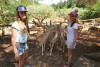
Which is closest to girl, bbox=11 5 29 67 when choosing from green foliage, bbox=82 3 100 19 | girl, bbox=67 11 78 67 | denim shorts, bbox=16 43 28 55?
denim shorts, bbox=16 43 28 55

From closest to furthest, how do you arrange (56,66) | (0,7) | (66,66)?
1. (66,66)
2. (56,66)
3. (0,7)

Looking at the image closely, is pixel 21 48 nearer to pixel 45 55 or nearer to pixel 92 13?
pixel 45 55

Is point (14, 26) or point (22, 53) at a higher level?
point (14, 26)

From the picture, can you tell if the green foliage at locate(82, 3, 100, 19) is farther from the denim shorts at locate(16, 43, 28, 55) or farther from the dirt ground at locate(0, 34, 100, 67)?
the denim shorts at locate(16, 43, 28, 55)

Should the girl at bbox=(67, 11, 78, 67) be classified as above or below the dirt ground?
above

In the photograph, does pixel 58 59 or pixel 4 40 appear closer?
pixel 58 59

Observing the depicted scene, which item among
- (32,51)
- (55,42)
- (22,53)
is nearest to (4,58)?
(32,51)

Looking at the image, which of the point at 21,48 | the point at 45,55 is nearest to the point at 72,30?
the point at 21,48

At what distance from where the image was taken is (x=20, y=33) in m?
4.94

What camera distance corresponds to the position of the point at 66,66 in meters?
6.39

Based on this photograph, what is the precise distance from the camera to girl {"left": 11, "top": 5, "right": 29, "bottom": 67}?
482 centimetres

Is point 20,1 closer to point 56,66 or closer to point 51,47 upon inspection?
point 51,47

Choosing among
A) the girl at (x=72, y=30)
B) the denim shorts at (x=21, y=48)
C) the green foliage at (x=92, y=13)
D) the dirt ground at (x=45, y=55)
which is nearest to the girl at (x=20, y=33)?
the denim shorts at (x=21, y=48)

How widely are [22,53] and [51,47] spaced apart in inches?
122
